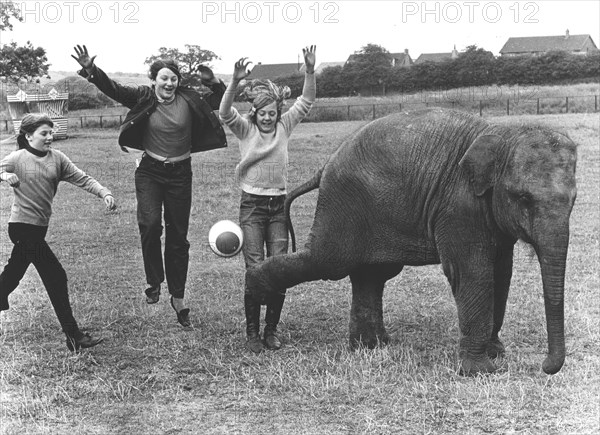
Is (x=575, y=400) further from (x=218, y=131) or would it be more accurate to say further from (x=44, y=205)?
(x=44, y=205)

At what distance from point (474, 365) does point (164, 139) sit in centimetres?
Answer: 364

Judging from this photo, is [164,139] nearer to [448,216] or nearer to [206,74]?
[206,74]

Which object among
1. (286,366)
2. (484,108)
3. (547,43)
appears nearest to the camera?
(286,366)

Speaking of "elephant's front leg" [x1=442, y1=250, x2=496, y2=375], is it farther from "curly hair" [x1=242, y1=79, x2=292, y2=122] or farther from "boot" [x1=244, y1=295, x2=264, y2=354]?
"curly hair" [x1=242, y1=79, x2=292, y2=122]

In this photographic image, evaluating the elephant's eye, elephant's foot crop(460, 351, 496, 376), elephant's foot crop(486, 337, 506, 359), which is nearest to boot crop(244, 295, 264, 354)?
elephant's foot crop(460, 351, 496, 376)

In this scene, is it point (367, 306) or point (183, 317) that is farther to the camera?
point (183, 317)

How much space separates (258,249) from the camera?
788cm

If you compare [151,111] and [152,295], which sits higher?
[151,111]

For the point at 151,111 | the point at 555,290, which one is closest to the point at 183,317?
the point at 151,111

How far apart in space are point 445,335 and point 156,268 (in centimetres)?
298

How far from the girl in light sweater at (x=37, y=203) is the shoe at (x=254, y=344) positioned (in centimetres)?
150

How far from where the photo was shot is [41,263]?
24.5 feet

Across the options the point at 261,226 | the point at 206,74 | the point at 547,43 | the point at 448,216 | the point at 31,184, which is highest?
the point at 547,43

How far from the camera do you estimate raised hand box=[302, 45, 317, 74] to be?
309 inches
